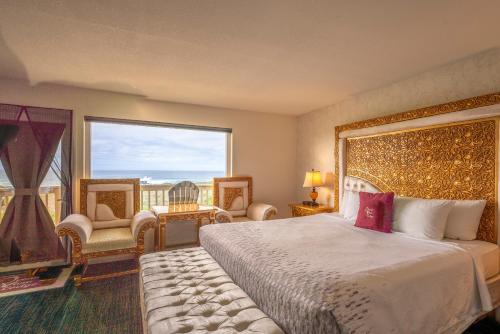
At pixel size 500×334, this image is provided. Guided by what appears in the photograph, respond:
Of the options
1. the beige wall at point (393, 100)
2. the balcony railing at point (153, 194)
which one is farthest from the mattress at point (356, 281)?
the balcony railing at point (153, 194)

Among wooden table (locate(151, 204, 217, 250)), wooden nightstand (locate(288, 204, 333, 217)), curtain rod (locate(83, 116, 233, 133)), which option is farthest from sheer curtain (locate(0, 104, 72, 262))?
wooden nightstand (locate(288, 204, 333, 217))

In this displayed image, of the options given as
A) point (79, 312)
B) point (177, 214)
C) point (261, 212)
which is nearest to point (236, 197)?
point (261, 212)

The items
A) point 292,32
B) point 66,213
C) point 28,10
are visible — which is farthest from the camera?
point 66,213

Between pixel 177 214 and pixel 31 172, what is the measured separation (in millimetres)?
1885

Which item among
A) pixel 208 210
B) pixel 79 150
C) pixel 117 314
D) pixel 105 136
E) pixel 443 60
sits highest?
pixel 443 60

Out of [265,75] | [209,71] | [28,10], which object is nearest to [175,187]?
[209,71]

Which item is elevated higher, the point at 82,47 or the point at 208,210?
the point at 82,47

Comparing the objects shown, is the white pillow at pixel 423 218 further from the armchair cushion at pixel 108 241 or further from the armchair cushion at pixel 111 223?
the armchair cushion at pixel 111 223

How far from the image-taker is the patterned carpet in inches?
82.2

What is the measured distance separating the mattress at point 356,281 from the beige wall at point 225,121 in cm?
243

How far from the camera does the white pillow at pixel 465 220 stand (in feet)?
7.50

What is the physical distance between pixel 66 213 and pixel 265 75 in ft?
10.5

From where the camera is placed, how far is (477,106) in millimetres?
2352

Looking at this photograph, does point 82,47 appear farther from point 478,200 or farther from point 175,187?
point 478,200
